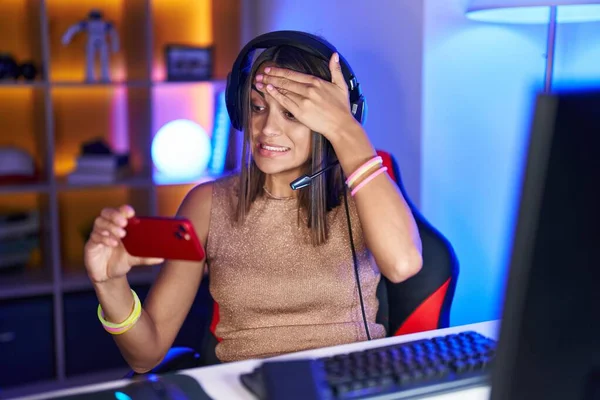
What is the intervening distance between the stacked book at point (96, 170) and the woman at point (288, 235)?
130 centimetres

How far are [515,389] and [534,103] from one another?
0.18 m

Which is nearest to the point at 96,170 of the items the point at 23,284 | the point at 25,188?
the point at 25,188

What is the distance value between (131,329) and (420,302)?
0.56m

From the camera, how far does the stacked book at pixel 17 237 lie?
2.57 meters

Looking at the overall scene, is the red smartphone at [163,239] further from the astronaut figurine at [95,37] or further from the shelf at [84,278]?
the astronaut figurine at [95,37]

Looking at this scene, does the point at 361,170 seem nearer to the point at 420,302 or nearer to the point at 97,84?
the point at 420,302

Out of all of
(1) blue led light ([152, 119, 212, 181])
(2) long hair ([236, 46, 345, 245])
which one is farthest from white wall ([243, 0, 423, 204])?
(1) blue led light ([152, 119, 212, 181])

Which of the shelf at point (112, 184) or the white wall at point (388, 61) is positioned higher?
the white wall at point (388, 61)

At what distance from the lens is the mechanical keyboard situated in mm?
805

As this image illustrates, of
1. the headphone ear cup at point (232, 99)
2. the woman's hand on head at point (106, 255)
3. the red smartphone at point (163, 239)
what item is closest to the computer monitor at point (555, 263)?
the red smartphone at point (163, 239)

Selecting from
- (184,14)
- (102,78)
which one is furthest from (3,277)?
(184,14)

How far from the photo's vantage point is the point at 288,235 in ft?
4.63

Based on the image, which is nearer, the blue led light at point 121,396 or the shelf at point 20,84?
the blue led light at point 121,396

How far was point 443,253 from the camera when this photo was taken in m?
1.38
